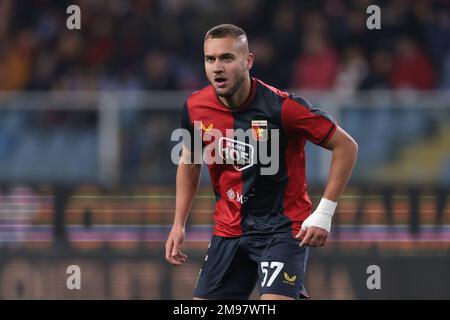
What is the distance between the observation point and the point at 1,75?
15.0m

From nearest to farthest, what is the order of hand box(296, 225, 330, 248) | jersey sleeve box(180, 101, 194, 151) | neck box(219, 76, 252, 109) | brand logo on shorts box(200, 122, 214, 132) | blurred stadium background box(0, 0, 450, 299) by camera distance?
1. hand box(296, 225, 330, 248)
2. neck box(219, 76, 252, 109)
3. brand logo on shorts box(200, 122, 214, 132)
4. jersey sleeve box(180, 101, 194, 151)
5. blurred stadium background box(0, 0, 450, 299)

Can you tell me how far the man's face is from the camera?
22.1ft

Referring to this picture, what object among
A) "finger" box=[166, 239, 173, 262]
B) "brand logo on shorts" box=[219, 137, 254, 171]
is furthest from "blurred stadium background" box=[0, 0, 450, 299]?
"brand logo on shorts" box=[219, 137, 254, 171]

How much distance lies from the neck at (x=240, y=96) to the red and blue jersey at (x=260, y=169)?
0.03 m

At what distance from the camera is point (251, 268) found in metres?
7.02

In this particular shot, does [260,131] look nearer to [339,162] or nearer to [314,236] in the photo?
[339,162]

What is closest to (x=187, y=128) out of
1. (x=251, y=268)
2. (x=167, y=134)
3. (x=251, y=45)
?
(x=251, y=268)

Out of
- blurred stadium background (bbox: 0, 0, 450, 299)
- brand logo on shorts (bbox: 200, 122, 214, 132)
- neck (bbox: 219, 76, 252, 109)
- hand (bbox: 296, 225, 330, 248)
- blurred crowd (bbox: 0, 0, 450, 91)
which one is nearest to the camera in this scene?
hand (bbox: 296, 225, 330, 248)

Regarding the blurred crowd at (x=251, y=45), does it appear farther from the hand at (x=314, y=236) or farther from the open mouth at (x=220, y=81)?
the hand at (x=314, y=236)

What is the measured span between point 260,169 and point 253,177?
0.07m

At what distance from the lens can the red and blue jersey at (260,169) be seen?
22.4 ft

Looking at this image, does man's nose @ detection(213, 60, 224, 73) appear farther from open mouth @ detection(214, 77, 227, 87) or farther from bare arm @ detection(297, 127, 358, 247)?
bare arm @ detection(297, 127, 358, 247)

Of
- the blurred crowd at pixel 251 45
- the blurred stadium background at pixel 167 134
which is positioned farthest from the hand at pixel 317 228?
the blurred crowd at pixel 251 45
